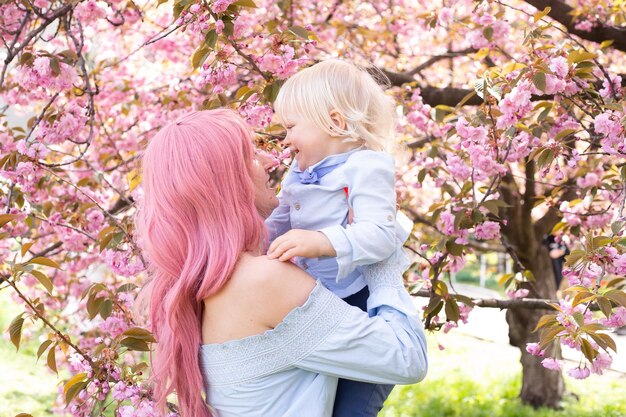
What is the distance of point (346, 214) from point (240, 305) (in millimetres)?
332

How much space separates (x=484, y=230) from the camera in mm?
3055

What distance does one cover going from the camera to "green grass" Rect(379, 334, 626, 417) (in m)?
5.58

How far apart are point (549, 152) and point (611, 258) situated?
1.83 feet

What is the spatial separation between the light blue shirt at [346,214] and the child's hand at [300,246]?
21 mm

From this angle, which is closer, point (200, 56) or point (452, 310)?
point (200, 56)

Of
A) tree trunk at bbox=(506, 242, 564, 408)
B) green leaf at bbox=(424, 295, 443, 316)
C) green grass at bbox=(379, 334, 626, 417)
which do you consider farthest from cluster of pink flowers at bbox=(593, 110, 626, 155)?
green grass at bbox=(379, 334, 626, 417)

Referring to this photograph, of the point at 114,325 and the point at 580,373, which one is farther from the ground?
the point at 114,325

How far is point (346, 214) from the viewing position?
178cm

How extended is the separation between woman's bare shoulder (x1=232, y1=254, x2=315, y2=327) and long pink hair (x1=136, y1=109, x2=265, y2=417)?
3 centimetres

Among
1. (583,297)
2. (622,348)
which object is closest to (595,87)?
(583,297)

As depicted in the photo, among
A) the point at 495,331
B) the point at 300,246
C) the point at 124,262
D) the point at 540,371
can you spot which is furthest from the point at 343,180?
the point at 495,331

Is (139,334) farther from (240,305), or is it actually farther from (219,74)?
(219,74)

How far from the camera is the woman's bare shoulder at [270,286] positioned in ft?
5.16

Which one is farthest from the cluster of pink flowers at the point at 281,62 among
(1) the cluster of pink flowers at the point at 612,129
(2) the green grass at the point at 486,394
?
(2) the green grass at the point at 486,394
